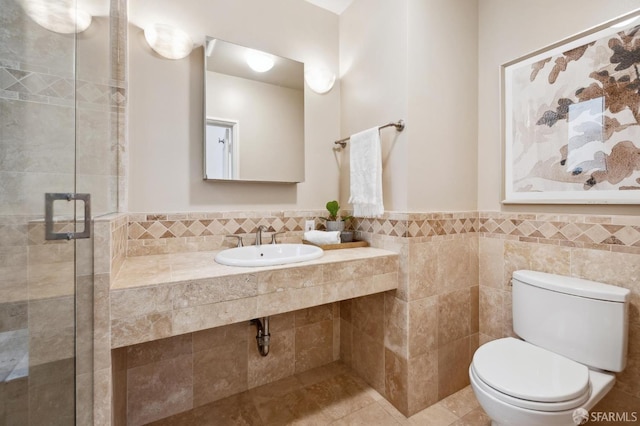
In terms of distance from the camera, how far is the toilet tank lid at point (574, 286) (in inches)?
45.5

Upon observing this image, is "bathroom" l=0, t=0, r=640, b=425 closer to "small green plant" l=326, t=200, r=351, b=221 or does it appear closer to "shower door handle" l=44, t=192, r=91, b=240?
"shower door handle" l=44, t=192, r=91, b=240

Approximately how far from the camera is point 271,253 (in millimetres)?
1633

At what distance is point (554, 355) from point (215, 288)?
1554 mm

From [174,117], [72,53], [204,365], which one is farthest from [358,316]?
[72,53]

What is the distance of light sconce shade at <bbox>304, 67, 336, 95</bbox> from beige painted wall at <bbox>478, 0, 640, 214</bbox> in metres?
1.01

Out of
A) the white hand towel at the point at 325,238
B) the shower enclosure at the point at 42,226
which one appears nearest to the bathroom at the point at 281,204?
the shower enclosure at the point at 42,226

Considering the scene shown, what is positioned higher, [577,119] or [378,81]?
[378,81]

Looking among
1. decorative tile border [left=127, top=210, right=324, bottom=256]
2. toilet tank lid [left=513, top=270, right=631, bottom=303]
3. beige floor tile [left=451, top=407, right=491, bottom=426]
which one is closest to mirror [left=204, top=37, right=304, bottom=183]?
decorative tile border [left=127, top=210, right=324, bottom=256]

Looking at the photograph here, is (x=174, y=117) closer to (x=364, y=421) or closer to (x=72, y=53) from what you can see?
(x=72, y=53)

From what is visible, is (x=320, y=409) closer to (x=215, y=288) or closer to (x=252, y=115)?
(x=215, y=288)

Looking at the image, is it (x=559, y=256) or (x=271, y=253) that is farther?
(x=271, y=253)

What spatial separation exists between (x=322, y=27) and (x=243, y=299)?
199 centimetres

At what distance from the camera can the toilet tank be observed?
3.76 feet

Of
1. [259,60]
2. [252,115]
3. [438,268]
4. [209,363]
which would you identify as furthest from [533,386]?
[259,60]
